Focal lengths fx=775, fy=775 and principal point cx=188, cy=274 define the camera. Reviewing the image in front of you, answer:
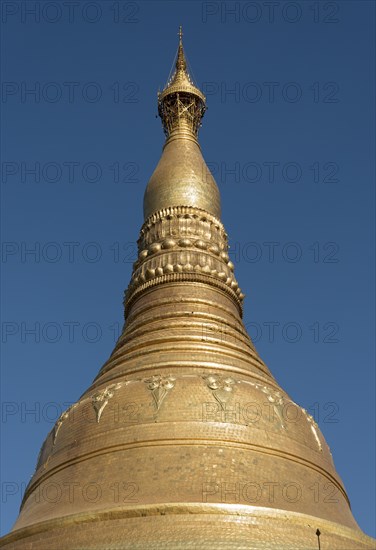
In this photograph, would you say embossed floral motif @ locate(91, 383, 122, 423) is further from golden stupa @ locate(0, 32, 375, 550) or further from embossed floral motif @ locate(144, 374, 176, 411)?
embossed floral motif @ locate(144, 374, 176, 411)

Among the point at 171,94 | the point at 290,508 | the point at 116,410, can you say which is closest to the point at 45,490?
the point at 116,410

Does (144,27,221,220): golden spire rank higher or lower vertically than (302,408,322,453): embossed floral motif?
higher

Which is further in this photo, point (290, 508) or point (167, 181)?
point (167, 181)

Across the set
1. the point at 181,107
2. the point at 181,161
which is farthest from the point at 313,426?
the point at 181,107

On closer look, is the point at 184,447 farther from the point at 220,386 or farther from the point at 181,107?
the point at 181,107

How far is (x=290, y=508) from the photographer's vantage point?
990 cm

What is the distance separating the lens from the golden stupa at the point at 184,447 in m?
9.18

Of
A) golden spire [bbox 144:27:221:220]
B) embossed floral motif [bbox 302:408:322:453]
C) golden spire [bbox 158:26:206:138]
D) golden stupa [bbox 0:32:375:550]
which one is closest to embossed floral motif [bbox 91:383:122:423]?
golden stupa [bbox 0:32:375:550]

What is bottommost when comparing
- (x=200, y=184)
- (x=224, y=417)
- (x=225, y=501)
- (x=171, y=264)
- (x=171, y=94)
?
(x=225, y=501)

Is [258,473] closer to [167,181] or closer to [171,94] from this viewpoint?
[167,181]

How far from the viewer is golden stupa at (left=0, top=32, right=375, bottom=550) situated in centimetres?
918

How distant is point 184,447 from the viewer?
10.5 meters

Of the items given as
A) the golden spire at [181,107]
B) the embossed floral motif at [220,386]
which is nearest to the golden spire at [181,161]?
the golden spire at [181,107]

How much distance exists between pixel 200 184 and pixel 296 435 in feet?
21.0
